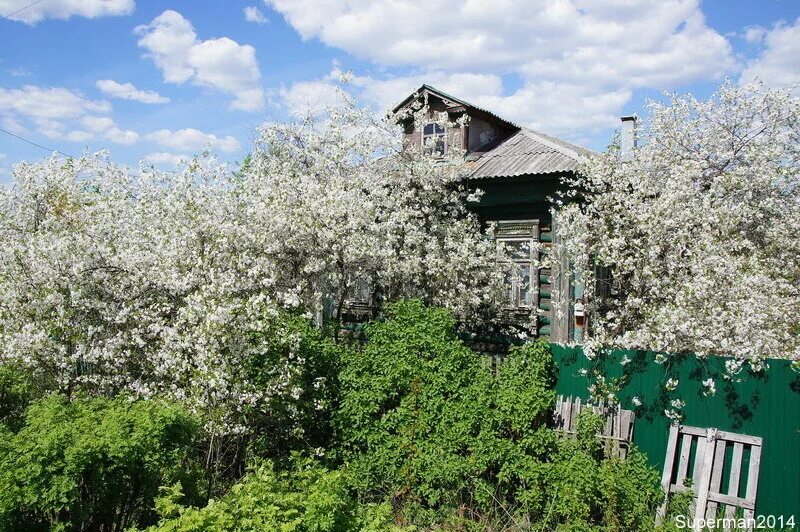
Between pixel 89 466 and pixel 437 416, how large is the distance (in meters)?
4.35

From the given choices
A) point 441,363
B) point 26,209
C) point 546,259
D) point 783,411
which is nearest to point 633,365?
point 783,411

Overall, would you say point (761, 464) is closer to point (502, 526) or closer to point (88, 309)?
point (502, 526)

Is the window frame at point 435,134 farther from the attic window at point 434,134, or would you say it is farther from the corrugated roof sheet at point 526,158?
the corrugated roof sheet at point 526,158

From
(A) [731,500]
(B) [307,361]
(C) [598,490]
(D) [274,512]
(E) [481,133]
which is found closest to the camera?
(D) [274,512]

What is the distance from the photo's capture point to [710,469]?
772 cm

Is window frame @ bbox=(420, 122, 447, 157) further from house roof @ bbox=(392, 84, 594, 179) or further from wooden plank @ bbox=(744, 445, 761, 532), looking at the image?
wooden plank @ bbox=(744, 445, 761, 532)

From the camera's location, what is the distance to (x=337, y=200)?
11.1 metres

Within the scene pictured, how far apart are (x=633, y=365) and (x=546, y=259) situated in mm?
3577

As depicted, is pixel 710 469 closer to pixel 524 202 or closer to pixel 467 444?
pixel 467 444

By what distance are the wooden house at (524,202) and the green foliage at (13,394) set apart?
880 cm

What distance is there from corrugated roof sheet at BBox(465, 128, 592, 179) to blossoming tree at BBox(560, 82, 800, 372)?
0.66m

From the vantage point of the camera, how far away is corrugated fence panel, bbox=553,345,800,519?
749 cm

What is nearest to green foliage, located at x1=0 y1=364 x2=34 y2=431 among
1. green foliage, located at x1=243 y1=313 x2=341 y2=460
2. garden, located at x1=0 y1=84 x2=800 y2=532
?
garden, located at x1=0 y1=84 x2=800 y2=532

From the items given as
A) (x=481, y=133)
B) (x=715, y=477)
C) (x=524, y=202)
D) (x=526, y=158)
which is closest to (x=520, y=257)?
(x=524, y=202)
